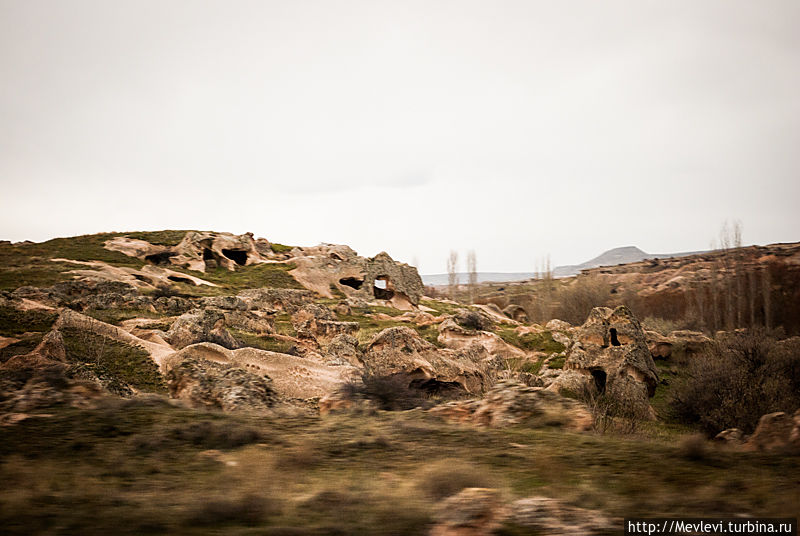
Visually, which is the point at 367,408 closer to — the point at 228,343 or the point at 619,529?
the point at 619,529

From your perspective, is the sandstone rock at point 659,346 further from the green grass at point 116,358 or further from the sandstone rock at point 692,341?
the green grass at point 116,358

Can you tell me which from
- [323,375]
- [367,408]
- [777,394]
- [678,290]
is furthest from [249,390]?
[678,290]

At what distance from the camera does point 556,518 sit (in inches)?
137

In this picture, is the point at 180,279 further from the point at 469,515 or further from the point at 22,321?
the point at 469,515

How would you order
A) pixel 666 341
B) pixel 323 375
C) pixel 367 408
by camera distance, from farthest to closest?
1. pixel 666 341
2. pixel 323 375
3. pixel 367 408

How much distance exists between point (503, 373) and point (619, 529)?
15505mm

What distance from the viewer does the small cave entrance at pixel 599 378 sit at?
56.4ft

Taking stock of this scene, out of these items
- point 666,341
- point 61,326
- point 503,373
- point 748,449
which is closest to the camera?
point 748,449

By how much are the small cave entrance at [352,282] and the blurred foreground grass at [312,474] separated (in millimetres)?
43110

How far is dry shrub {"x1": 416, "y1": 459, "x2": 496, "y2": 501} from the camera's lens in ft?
13.1

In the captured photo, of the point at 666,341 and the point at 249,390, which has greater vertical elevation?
the point at 249,390

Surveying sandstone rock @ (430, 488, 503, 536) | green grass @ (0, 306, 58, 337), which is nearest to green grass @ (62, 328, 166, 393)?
green grass @ (0, 306, 58, 337)

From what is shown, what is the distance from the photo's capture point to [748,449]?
18.5 feet

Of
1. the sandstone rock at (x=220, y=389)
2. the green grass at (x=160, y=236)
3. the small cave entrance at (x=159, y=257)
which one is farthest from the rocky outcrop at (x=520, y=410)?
the green grass at (x=160, y=236)
